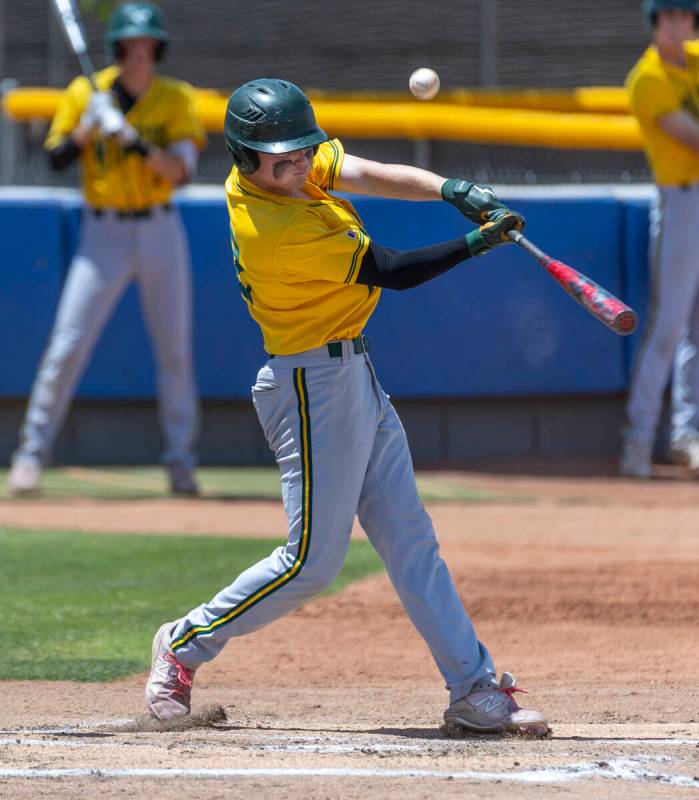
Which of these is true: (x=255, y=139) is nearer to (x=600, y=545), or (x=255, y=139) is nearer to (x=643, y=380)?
(x=600, y=545)

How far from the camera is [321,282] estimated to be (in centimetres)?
413

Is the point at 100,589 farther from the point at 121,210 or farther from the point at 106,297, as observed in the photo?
the point at 121,210

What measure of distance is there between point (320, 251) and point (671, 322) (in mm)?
5624

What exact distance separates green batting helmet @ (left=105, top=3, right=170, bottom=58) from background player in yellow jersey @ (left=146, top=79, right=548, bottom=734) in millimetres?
4319

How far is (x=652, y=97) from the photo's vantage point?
29.1 ft

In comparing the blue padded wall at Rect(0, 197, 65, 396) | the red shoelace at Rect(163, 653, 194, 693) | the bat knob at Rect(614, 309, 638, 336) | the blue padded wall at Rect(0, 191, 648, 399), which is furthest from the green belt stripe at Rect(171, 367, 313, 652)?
the blue padded wall at Rect(0, 197, 65, 396)

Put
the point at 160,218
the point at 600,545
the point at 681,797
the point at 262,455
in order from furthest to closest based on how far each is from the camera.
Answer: the point at 262,455 < the point at 160,218 < the point at 600,545 < the point at 681,797

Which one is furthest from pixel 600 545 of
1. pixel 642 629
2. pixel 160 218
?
pixel 160 218

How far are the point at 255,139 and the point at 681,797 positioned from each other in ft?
6.23

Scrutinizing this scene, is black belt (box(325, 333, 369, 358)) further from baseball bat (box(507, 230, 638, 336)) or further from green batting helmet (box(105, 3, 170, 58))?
green batting helmet (box(105, 3, 170, 58))

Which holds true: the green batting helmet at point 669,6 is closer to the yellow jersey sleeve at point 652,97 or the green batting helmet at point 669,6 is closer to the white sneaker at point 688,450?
the yellow jersey sleeve at point 652,97

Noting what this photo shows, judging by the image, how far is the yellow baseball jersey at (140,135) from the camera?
27.8 ft

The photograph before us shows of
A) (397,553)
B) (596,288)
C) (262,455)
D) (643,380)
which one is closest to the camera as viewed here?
(596,288)

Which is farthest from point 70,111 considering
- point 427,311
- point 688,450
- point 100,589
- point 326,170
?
point 326,170
